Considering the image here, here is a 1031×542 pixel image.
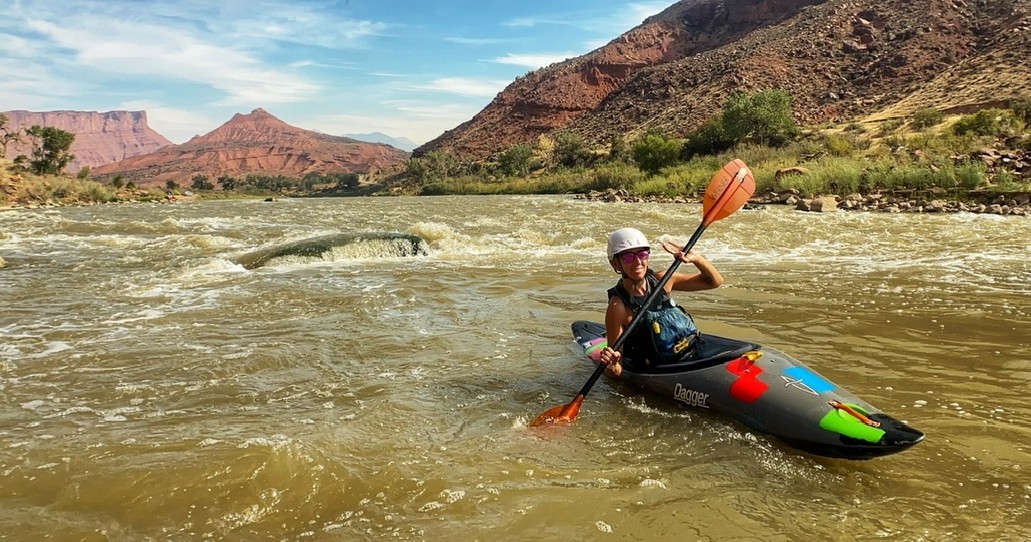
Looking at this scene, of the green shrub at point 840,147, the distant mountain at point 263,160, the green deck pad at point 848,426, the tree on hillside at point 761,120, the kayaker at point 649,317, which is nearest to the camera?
the green deck pad at point 848,426

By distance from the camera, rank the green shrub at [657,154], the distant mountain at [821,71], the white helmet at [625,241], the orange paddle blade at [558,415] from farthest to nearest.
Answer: the distant mountain at [821,71]
the green shrub at [657,154]
the white helmet at [625,241]
the orange paddle blade at [558,415]

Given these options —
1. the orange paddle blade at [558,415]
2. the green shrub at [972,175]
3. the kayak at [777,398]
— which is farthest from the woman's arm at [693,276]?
the green shrub at [972,175]

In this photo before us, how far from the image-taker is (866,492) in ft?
9.08

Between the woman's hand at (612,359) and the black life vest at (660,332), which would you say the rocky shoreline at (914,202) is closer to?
the black life vest at (660,332)

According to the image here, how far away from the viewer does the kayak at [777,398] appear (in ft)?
9.50

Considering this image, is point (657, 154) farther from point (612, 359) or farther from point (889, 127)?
point (612, 359)

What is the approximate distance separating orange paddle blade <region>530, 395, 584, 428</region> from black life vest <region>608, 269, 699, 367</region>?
0.61m

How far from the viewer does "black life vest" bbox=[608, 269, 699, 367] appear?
4.00 m

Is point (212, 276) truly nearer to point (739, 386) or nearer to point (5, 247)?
point (5, 247)

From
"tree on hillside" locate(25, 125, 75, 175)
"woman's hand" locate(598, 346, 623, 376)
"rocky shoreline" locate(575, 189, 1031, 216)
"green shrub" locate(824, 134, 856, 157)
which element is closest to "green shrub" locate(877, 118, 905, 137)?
"green shrub" locate(824, 134, 856, 157)

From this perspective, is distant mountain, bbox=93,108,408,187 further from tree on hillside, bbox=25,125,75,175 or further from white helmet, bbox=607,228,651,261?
white helmet, bbox=607,228,651,261

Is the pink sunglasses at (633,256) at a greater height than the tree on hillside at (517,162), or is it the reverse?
the tree on hillside at (517,162)

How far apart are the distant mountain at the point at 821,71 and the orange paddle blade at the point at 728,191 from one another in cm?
3024

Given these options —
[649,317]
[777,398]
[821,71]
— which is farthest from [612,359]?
[821,71]
